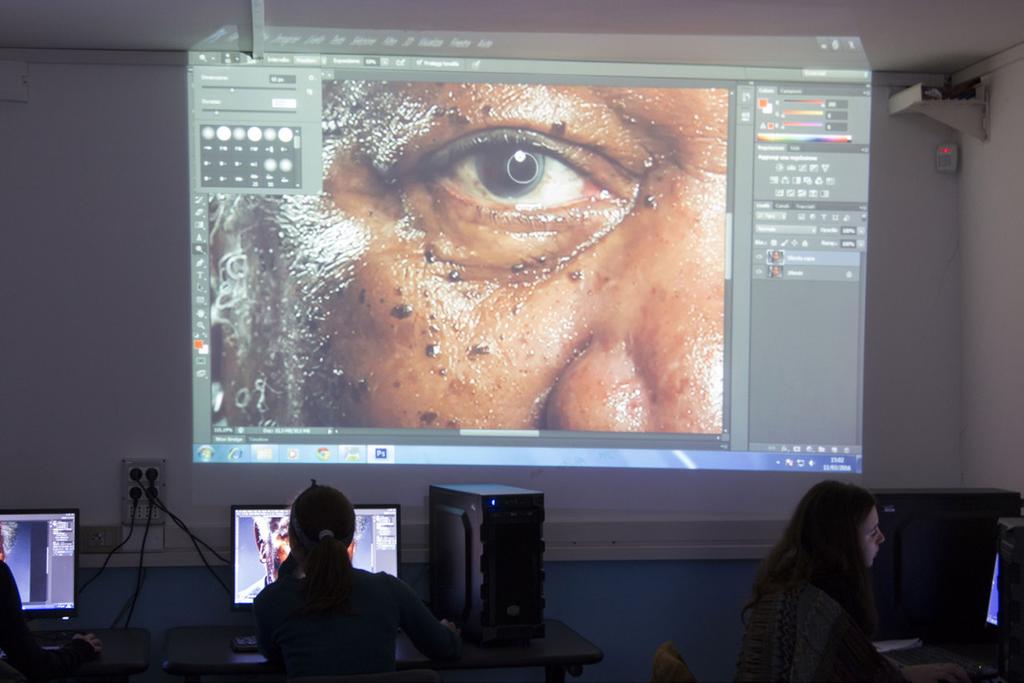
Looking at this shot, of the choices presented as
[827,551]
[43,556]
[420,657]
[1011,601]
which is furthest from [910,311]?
[43,556]

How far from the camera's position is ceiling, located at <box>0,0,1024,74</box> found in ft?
10.8

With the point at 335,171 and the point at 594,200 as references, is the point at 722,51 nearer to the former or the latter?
the point at 594,200

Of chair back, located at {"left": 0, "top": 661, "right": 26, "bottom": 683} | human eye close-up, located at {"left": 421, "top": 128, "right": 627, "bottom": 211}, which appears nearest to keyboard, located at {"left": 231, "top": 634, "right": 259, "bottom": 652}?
chair back, located at {"left": 0, "top": 661, "right": 26, "bottom": 683}

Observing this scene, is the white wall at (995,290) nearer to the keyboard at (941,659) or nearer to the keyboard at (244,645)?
the keyboard at (941,659)

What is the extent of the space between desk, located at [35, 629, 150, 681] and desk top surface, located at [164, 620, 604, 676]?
3.0 inches

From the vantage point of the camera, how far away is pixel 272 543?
363cm

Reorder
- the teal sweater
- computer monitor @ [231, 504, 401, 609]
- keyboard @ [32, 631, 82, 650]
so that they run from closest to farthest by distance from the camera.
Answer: the teal sweater → keyboard @ [32, 631, 82, 650] → computer monitor @ [231, 504, 401, 609]

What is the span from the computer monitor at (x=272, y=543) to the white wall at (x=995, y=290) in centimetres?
209

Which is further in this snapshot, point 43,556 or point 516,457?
point 516,457

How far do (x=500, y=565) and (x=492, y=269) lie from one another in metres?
1.06

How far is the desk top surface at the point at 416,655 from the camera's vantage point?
3.18 meters

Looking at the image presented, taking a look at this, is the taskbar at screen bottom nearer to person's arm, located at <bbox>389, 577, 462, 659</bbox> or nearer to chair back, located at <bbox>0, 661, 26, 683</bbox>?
person's arm, located at <bbox>389, 577, 462, 659</bbox>

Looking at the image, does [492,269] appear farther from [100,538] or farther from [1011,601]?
[1011,601]

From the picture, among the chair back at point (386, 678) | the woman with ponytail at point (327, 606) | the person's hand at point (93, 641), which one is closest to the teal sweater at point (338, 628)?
the woman with ponytail at point (327, 606)
